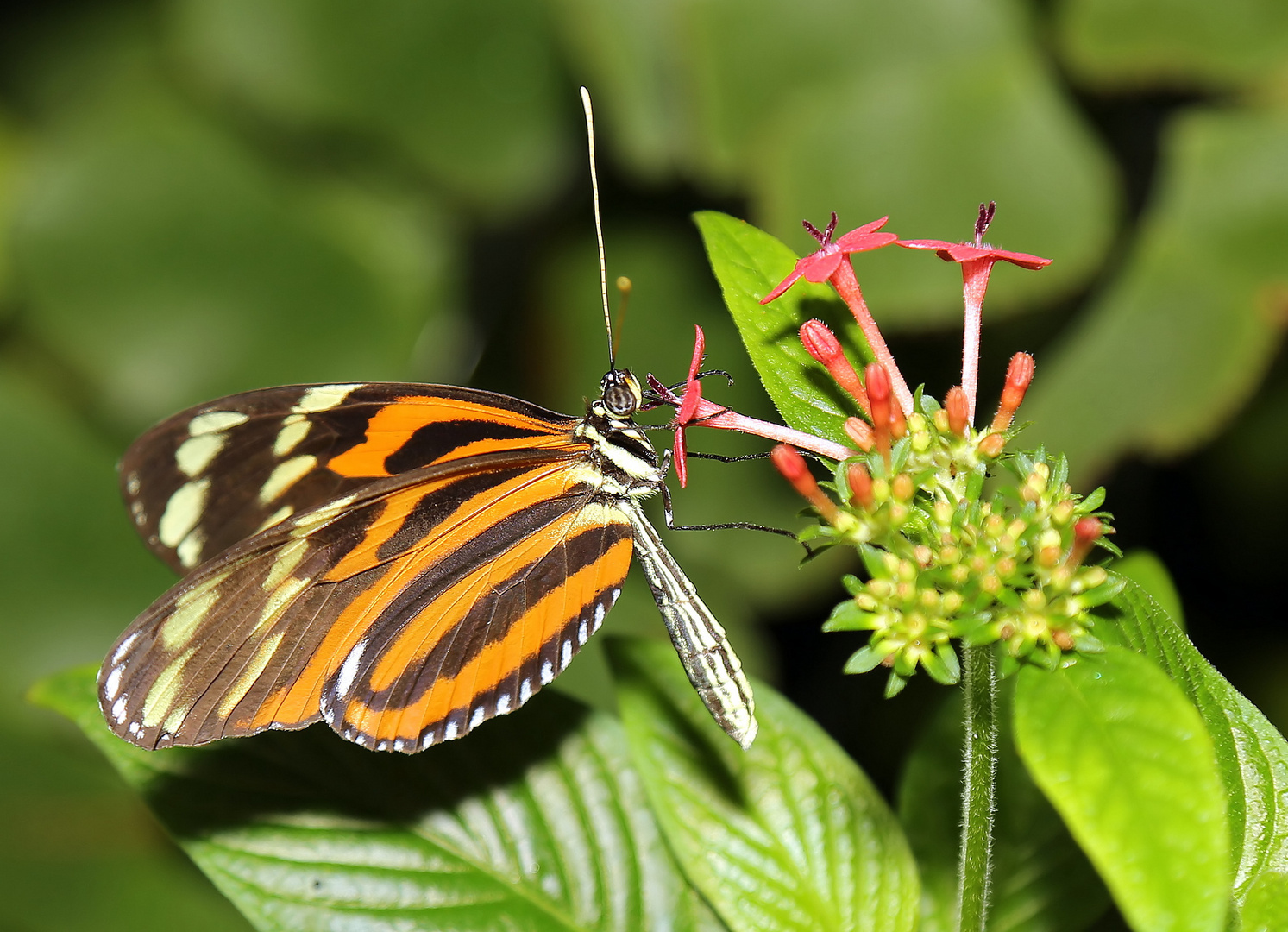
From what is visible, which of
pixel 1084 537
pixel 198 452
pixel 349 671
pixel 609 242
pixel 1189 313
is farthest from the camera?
pixel 609 242

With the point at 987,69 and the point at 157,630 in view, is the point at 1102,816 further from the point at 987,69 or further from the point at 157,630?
the point at 987,69

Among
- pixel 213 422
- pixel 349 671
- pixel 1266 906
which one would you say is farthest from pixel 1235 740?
pixel 213 422

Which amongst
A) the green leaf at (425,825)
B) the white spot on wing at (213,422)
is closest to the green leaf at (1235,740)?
the green leaf at (425,825)

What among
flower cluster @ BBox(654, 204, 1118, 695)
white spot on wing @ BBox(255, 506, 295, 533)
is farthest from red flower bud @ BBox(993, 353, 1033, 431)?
white spot on wing @ BBox(255, 506, 295, 533)

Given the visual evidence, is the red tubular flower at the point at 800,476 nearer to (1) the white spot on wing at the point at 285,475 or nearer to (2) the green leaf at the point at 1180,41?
(1) the white spot on wing at the point at 285,475

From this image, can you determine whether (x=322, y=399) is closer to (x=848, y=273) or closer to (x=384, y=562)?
(x=384, y=562)
